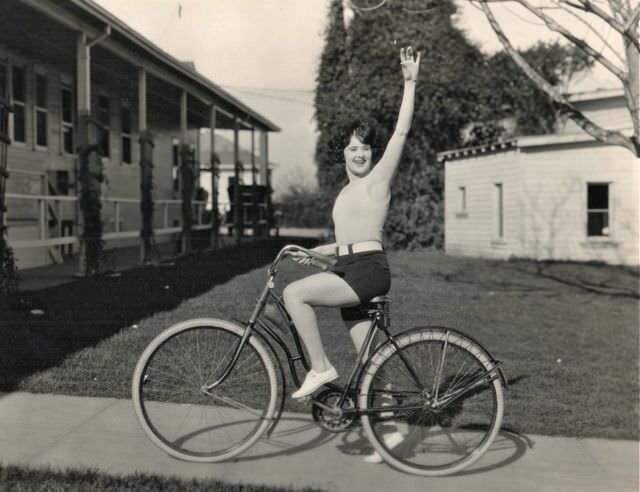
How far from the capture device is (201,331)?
13.6 feet

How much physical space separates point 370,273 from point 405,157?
23.2 meters

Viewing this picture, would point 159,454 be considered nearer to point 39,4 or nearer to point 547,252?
point 39,4

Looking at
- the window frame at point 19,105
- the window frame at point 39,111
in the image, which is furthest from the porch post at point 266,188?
the window frame at point 19,105

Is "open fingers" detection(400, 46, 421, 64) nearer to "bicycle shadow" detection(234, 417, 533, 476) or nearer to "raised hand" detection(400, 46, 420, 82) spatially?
"raised hand" detection(400, 46, 420, 82)

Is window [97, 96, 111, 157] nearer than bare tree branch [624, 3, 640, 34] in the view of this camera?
No

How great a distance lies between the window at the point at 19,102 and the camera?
14430mm

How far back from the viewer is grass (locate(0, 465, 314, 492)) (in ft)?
12.3

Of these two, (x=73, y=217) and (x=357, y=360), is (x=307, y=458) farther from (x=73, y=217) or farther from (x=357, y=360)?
(x=73, y=217)

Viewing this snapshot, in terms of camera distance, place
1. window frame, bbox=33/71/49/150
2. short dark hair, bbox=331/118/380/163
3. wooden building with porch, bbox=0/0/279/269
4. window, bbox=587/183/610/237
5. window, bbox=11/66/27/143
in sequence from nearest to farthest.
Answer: short dark hair, bbox=331/118/380/163
wooden building with porch, bbox=0/0/279/269
window, bbox=11/66/27/143
window frame, bbox=33/71/49/150
window, bbox=587/183/610/237

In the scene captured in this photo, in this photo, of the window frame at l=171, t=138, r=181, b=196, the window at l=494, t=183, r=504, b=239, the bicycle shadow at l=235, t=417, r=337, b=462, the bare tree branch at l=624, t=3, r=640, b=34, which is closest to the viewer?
the bicycle shadow at l=235, t=417, r=337, b=462

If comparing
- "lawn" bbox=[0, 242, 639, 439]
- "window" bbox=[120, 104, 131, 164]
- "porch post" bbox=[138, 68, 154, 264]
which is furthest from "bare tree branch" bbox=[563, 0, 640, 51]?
"window" bbox=[120, 104, 131, 164]

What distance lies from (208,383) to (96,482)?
0.73 meters

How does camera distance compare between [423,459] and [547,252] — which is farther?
[547,252]

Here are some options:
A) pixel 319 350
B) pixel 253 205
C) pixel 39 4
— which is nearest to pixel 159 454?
Answer: pixel 319 350
